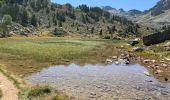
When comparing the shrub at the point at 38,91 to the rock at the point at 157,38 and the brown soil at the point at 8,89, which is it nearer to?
the brown soil at the point at 8,89

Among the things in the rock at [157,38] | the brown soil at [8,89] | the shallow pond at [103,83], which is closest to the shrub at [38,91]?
the brown soil at [8,89]

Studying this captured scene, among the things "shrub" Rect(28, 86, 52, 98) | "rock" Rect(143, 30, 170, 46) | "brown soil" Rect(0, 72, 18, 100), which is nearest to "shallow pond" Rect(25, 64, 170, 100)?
"shrub" Rect(28, 86, 52, 98)

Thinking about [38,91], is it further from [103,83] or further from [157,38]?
[157,38]

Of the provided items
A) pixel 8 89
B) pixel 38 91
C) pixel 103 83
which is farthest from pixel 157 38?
pixel 38 91

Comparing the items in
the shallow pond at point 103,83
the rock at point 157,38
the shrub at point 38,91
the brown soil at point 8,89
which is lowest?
the shallow pond at point 103,83

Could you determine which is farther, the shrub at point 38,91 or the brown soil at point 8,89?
the shrub at point 38,91

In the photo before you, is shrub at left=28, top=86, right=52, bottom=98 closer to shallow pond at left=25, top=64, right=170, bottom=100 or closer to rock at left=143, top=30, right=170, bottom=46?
shallow pond at left=25, top=64, right=170, bottom=100

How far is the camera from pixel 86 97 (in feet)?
115

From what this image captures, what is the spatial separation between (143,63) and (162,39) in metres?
38.0

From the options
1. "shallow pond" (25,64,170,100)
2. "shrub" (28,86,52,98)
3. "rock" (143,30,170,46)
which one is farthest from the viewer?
"rock" (143,30,170,46)

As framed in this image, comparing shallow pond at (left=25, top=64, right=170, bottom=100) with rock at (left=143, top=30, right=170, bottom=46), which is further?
rock at (left=143, top=30, right=170, bottom=46)

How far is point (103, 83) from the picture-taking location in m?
43.5

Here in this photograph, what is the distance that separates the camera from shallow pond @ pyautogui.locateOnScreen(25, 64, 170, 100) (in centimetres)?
3662

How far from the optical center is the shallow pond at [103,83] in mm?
36625
